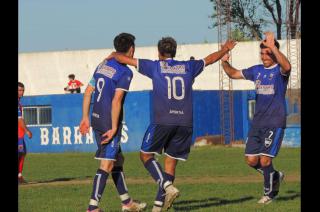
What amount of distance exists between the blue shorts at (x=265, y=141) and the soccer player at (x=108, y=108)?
2.84 metres

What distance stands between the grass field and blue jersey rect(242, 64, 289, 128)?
129cm

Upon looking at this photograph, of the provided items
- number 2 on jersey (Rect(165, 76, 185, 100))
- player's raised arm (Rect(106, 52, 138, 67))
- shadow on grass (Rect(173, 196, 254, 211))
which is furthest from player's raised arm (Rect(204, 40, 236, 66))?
shadow on grass (Rect(173, 196, 254, 211))

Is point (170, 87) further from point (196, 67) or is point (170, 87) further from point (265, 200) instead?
point (265, 200)

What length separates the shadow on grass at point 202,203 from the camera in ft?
45.6

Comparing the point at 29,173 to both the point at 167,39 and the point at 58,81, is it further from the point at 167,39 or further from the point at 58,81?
the point at 58,81

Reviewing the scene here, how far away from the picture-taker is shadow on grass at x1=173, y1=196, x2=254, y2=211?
13.9 meters

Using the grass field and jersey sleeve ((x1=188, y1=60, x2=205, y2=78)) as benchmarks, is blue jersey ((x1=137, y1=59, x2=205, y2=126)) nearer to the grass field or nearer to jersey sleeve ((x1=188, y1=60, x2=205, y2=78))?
jersey sleeve ((x1=188, y1=60, x2=205, y2=78))

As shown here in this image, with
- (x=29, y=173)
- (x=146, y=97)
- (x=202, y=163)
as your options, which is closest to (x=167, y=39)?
(x=29, y=173)

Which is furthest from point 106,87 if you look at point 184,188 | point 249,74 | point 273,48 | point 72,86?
point 72,86

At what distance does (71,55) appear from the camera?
56656mm

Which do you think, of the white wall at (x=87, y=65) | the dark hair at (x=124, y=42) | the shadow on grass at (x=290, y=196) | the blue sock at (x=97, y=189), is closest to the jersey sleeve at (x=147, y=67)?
the dark hair at (x=124, y=42)

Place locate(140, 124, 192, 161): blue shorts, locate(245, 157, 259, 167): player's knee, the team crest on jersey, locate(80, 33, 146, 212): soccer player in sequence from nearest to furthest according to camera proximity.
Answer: locate(80, 33, 146, 212): soccer player
locate(140, 124, 192, 161): blue shorts
the team crest on jersey
locate(245, 157, 259, 167): player's knee

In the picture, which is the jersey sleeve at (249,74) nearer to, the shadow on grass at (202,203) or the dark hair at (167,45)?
the shadow on grass at (202,203)

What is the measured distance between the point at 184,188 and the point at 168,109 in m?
5.40
